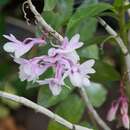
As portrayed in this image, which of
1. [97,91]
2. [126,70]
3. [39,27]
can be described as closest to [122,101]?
[126,70]

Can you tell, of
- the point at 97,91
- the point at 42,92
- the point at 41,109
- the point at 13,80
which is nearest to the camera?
the point at 41,109

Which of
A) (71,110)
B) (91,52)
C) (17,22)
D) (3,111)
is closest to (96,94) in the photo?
(91,52)

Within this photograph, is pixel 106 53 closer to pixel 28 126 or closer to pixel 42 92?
pixel 28 126

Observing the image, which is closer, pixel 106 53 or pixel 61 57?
pixel 61 57

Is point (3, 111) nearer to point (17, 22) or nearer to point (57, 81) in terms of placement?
point (17, 22)

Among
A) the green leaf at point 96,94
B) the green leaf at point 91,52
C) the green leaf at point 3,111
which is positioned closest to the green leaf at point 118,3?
the green leaf at point 91,52

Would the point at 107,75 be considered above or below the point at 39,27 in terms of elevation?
below

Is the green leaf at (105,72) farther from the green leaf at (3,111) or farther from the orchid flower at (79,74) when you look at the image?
the green leaf at (3,111)

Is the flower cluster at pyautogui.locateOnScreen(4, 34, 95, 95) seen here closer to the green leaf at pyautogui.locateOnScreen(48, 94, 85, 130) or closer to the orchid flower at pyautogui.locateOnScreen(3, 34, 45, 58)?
the orchid flower at pyautogui.locateOnScreen(3, 34, 45, 58)
